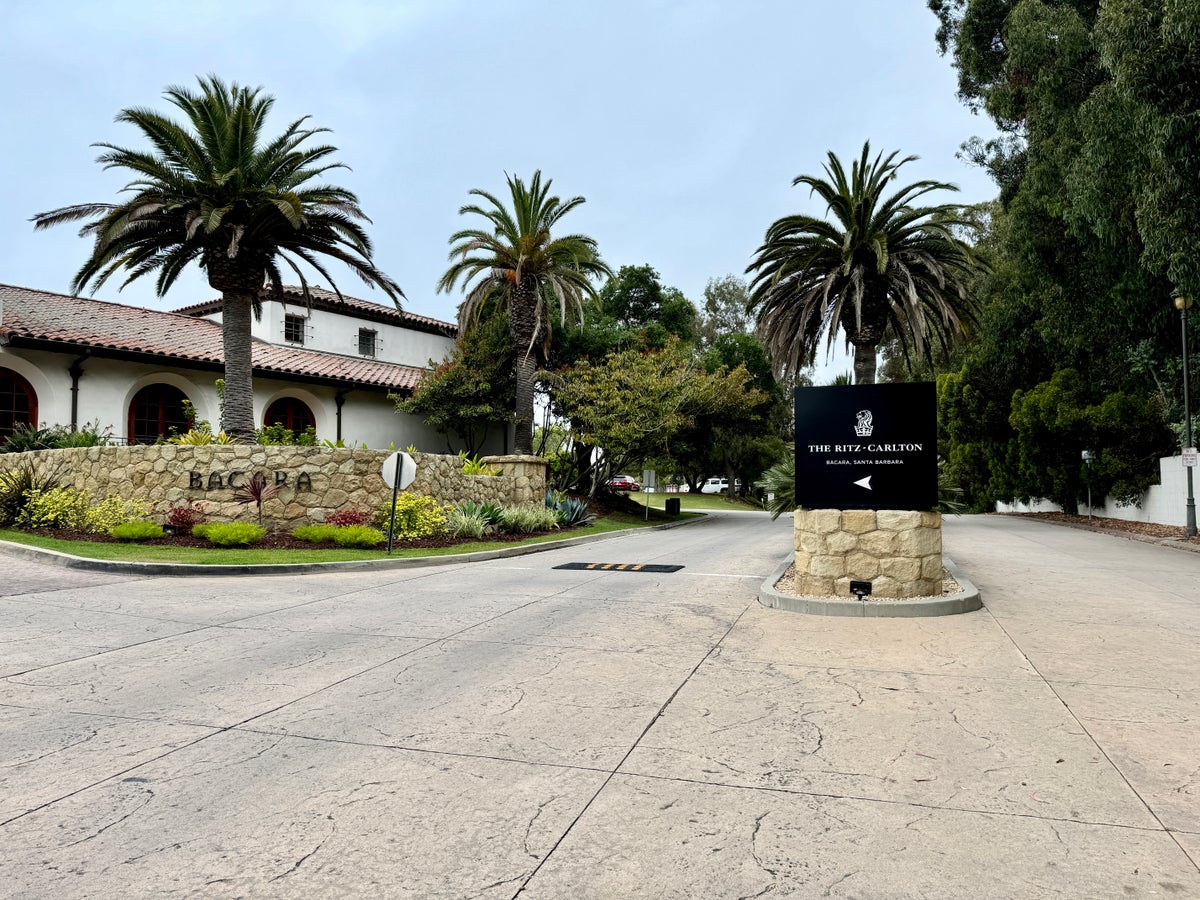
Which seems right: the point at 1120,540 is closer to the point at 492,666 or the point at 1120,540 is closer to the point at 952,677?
the point at 952,677

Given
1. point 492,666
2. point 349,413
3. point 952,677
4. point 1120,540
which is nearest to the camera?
point 952,677

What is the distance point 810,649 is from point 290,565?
30.5ft

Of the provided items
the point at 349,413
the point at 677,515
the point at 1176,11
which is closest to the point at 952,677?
the point at 1176,11

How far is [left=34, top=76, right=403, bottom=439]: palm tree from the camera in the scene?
17.2m

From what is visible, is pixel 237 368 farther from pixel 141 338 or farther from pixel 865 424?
pixel 865 424

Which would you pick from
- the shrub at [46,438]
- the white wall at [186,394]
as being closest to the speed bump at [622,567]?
the shrub at [46,438]

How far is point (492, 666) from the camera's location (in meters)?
6.18

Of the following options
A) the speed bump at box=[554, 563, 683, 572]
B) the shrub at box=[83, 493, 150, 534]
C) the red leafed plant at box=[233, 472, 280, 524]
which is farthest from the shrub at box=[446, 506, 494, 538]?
the shrub at box=[83, 493, 150, 534]

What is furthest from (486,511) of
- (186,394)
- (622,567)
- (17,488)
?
(186,394)

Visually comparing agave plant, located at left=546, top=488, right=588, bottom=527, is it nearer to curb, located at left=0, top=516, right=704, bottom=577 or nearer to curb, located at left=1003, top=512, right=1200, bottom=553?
curb, located at left=0, top=516, right=704, bottom=577

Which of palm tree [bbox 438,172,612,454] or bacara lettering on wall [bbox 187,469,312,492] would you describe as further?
palm tree [bbox 438,172,612,454]

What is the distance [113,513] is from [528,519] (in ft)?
31.7

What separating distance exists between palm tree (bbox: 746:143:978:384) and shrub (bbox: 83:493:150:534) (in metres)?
15.2

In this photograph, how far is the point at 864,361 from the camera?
18.6 m
